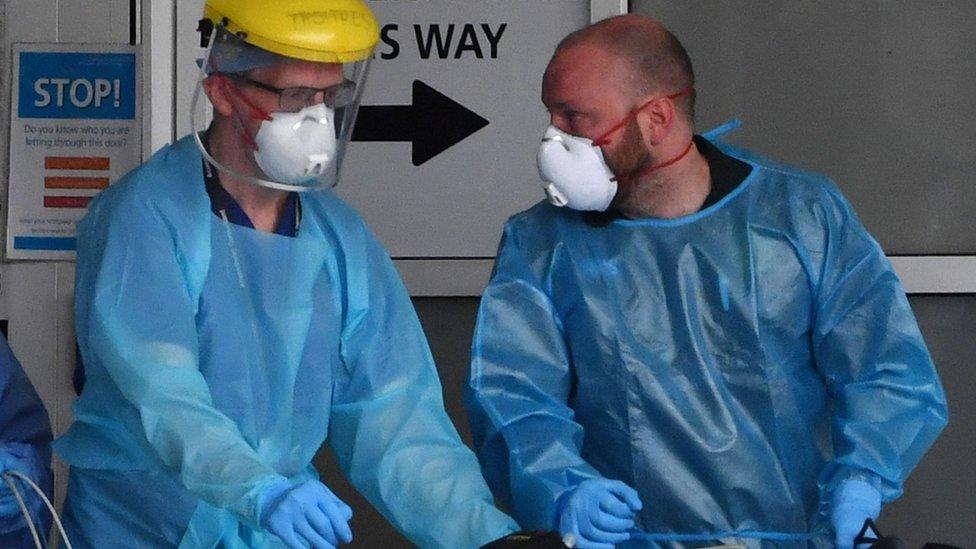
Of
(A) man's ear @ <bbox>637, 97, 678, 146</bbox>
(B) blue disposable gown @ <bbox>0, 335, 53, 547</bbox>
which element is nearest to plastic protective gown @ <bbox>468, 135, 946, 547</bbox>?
(A) man's ear @ <bbox>637, 97, 678, 146</bbox>

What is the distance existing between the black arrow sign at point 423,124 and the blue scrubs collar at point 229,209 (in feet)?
3.39

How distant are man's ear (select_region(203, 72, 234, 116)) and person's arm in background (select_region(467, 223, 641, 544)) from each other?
0.46 metres

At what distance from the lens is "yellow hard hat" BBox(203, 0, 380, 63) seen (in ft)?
6.88

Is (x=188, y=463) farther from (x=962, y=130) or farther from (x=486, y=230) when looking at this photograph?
(x=962, y=130)

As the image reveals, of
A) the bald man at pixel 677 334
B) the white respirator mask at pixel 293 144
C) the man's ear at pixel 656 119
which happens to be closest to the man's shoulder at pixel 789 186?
the bald man at pixel 677 334

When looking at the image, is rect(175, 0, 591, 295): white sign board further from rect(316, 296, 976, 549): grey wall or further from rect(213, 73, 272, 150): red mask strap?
rect(213, 73, 272, 150): red mask strap

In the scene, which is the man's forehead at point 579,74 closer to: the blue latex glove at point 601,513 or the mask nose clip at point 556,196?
the mask nose clip at point 556,196

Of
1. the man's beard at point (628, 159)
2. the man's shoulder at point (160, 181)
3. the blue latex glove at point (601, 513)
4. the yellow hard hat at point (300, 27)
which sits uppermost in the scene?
the yellow hard hat at point (300, 27)

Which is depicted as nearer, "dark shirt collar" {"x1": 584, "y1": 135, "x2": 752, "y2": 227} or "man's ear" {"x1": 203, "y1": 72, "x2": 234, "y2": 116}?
"man's ear" {"x1": 203, "y1": 72, "x2": 234, "y2": 116}

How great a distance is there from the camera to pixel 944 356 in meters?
3.19

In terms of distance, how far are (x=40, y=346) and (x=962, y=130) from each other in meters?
1.85

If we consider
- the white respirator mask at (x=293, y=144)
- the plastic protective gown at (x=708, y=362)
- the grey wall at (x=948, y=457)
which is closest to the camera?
the white respirator mask at (x=293, y=144)

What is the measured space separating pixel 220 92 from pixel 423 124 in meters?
1.10

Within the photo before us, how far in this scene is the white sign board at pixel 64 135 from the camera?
3.08m
